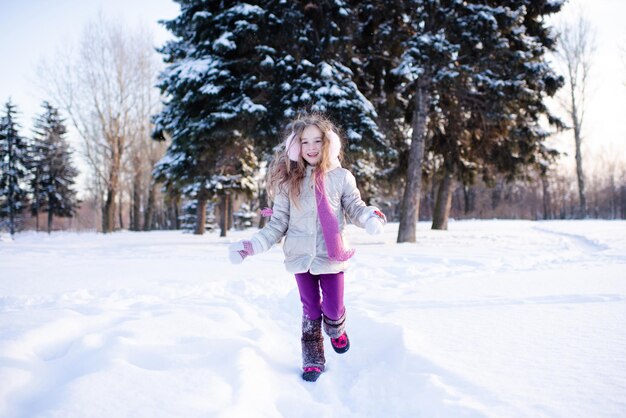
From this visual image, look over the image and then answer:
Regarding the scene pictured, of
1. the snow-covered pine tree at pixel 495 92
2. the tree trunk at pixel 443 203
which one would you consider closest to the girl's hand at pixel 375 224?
the snow-covered pine tree at pixel 495 92

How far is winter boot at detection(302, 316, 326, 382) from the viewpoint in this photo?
2.38 metres

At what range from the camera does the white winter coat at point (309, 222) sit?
7.97ft

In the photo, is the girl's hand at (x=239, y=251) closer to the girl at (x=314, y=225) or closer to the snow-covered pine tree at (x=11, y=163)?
the girl at (x=314, y=225)

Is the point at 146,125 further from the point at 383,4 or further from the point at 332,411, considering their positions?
the point at 332,411

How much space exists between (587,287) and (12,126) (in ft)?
126

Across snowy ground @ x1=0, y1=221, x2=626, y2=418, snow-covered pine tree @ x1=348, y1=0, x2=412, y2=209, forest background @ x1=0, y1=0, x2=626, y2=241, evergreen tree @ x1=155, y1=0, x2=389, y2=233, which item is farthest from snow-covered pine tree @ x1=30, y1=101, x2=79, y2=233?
snowy ground @ x1=0, y1=221, x2=626, y2=418

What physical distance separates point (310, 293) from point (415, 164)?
8.89m

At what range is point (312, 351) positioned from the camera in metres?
2.44

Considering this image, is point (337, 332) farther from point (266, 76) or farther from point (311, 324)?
point (266, 76)

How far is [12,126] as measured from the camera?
29156mm

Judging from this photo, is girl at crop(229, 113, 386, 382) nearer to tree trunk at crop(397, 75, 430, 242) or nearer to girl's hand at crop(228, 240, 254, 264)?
girl's hand at crop(228, 240, 254, 264)

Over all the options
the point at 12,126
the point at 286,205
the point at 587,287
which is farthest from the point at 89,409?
the point at 12,126

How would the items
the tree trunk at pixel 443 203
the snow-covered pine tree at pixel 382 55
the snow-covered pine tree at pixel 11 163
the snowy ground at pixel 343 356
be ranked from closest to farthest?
the snowy ground at pixel 343 356, the snow-covered pine tree at pixel 382 55, the tree trunk at pixel 443 203, the snow-covered pine tree at pixel 11 163

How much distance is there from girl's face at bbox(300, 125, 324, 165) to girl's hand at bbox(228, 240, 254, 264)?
30.1 inches
